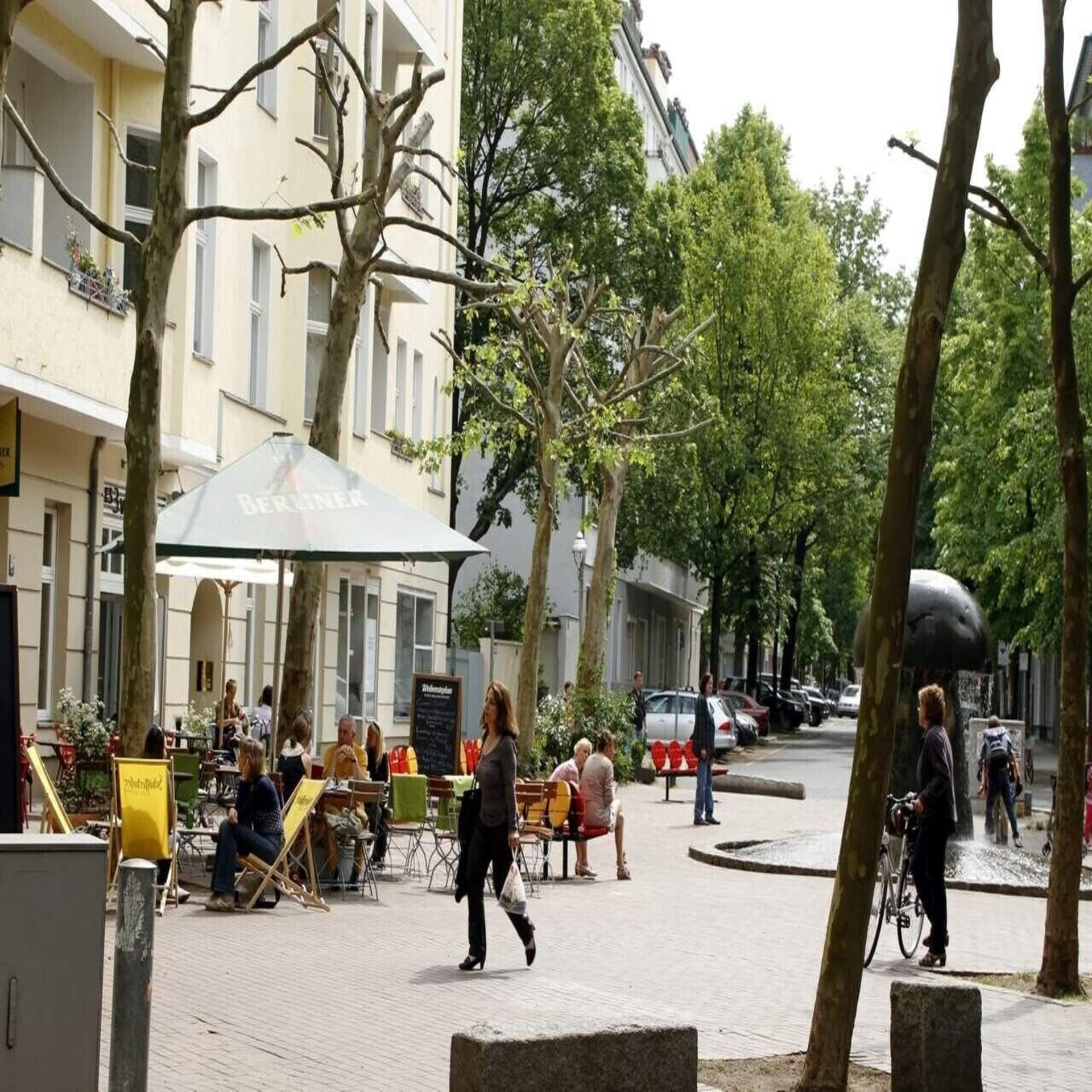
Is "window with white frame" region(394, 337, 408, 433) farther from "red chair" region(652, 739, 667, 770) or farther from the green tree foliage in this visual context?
the green tree foliage

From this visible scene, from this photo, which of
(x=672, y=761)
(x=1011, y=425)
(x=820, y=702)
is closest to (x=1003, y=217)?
(x=672, y=761)

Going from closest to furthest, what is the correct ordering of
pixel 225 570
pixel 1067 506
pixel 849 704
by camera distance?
1. pixel 1067 506
2. pixel 225 570
3. pixel 849 704

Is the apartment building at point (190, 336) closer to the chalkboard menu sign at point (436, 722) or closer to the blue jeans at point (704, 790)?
the chalkboard menu sign at point (436, 722)

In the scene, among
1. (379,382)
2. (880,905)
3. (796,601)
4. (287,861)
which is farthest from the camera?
(796,601)

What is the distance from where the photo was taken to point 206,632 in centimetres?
2806

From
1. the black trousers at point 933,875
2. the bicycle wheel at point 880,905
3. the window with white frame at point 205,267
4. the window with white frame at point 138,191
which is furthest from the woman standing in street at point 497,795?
the window with white frame at point 205,267

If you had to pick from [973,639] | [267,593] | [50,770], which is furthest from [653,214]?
[50,770]

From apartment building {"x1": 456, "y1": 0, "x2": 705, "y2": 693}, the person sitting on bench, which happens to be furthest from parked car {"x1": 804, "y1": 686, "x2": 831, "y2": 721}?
the person sitting on bench

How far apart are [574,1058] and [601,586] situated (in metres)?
30.1

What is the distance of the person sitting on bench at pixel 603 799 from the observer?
795 inches

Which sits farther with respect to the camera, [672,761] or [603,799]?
[672,761]

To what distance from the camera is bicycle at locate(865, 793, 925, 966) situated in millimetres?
14883

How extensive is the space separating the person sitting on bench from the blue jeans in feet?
24.1

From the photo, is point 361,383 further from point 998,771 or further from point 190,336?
point 998,771
